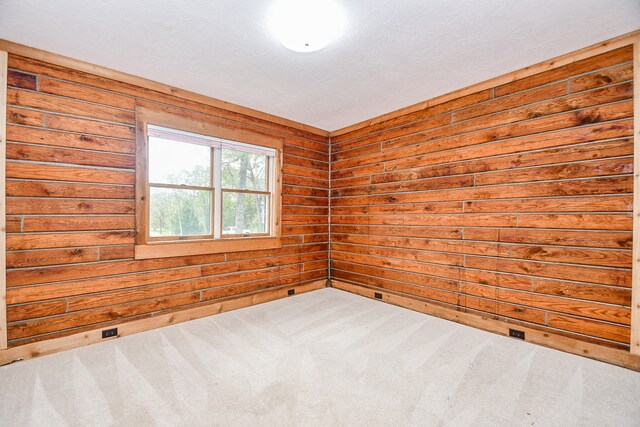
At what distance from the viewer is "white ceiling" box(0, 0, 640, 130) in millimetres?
1804

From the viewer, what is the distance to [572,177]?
234 cm

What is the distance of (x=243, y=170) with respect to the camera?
363cm

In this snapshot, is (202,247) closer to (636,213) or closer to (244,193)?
(244,193)

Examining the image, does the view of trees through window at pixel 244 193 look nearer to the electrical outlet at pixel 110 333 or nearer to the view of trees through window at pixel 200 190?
the view of trees through window at pixel 200 190

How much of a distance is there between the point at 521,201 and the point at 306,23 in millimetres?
2382

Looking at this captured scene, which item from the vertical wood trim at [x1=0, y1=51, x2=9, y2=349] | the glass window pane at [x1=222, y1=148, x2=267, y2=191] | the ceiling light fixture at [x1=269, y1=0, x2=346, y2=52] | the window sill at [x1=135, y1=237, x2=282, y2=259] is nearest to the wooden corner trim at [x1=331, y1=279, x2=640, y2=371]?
the window sill at [x1=135, y1=237, x2=282, y2=259]

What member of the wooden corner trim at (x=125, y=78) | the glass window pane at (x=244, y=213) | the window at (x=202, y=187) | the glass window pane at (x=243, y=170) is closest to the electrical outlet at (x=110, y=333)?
the window at (x=202, y=187)

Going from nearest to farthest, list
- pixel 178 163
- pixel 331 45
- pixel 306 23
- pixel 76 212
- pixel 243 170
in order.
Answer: pixel 306 23 < pixel 331 45 < pixel 76 212 < pixel 178 163 < pixel 243 170

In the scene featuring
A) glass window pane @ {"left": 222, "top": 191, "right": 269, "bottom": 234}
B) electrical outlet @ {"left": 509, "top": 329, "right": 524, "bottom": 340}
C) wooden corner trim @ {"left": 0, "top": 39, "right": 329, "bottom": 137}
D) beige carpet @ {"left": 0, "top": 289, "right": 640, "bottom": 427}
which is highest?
wooden corner trim @ {"left": 0, "top": 39, "right": 329, "bottom": 137}

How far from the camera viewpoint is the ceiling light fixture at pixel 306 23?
175cm

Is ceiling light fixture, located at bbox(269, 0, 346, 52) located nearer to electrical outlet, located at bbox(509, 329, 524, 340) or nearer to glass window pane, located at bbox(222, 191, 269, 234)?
glass window pane, located at bbox(222, 191, 269, 234)

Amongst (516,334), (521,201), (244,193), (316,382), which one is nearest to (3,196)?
(244,193)

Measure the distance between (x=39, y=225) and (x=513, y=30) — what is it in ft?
13.0

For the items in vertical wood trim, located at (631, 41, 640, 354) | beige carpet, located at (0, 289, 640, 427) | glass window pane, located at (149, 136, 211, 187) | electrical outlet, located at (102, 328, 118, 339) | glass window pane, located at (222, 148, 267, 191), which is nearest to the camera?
beige carpet, located at (0, 289, 640, 427)
